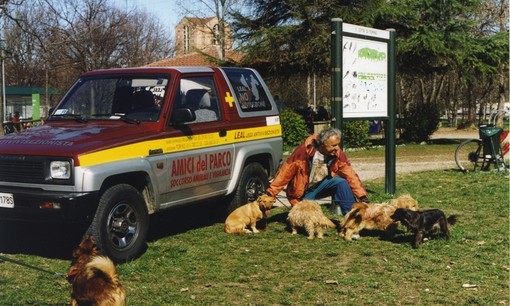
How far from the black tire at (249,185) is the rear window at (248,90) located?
783 mm

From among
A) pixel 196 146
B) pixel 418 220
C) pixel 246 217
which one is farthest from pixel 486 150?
pixel 196 146

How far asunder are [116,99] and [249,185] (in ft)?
7.07

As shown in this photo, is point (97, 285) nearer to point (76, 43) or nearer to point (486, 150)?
point (486, 150)

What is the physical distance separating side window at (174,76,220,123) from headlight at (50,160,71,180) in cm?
172

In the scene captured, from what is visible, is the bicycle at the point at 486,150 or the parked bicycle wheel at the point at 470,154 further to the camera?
the parked bicycle wheel at the point at 470,154

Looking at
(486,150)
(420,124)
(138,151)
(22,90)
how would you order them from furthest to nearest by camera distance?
(22,90), (420,124), (486,150), (138,151)

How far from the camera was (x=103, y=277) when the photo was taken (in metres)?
4.06

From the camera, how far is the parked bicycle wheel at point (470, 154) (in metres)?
14.5

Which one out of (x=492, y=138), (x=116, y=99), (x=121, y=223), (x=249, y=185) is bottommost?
(x=121, y=223)

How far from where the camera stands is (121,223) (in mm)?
6500

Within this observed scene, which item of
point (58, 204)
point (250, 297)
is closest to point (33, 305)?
point (58, 204)

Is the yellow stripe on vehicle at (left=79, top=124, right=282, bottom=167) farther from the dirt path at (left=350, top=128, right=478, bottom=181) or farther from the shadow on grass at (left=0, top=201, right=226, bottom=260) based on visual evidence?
the dirt path at (left=350, top=128, right=478, bottom=181)

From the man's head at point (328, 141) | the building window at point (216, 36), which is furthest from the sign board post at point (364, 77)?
the building window at point (216, 36)

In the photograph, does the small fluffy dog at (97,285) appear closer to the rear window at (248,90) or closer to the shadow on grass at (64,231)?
the shadow on grass at (64,231)
